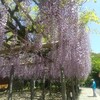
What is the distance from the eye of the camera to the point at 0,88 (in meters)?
26.7

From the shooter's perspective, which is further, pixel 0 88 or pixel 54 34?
pixel 0 88

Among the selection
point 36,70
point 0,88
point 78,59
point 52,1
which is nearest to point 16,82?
point 0,88

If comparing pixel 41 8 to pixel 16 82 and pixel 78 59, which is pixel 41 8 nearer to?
pixel 78 59

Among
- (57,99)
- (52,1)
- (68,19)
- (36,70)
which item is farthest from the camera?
(57,99)

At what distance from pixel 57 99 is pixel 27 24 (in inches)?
489

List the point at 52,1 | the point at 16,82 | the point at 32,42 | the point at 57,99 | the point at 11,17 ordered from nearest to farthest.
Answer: the point at 52,1, the point at 11,17, the point at 32,42, the point at 57,99, the point at 16,82

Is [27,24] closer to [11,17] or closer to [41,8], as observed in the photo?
[11,17]

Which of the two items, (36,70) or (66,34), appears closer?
(66,34)

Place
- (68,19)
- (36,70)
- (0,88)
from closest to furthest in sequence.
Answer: (68,19)
(36,70)
(0,88)

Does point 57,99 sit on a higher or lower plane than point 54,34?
lower

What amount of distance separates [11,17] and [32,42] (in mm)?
928

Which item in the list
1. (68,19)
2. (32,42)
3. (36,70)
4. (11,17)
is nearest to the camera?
(68,19)

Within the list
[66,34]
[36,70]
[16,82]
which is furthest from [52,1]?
[16,82]

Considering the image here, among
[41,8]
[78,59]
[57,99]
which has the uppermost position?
[41,8]
